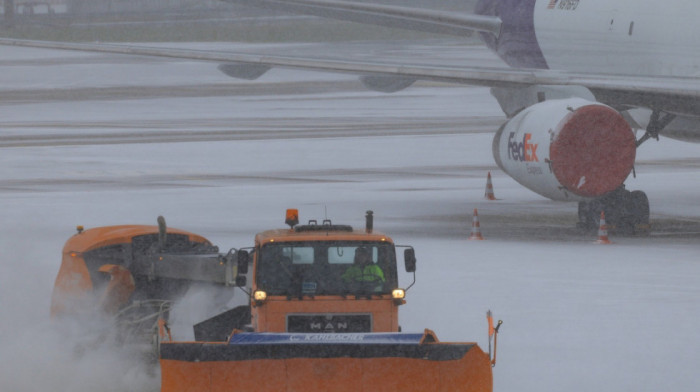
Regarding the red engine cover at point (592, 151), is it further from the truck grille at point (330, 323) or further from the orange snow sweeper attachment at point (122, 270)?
the truck grille at point (330, 323)

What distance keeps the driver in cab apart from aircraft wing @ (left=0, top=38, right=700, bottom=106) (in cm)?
870

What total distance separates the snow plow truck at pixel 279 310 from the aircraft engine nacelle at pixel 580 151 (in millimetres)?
6542

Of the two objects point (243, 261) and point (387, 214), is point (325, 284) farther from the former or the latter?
point (387, 214)

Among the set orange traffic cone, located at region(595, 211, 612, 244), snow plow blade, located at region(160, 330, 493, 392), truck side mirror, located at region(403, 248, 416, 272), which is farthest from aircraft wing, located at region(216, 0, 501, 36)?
snow plow blade, located at region(160, 330, 493, 392)

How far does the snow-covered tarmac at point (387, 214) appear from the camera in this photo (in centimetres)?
1120

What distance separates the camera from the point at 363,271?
10141 millimetres

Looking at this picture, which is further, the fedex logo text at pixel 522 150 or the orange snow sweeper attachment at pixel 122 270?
the fedex logo text at pixel 522 150

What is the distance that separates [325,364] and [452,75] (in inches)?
428

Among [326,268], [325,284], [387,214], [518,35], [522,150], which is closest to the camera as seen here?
[325,284]

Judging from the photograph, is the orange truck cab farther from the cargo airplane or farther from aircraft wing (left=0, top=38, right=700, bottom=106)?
aircraft wing (left=0, top=38, right=700, bottom=106)

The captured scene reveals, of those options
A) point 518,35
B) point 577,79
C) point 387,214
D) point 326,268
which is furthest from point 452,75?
point 326,268

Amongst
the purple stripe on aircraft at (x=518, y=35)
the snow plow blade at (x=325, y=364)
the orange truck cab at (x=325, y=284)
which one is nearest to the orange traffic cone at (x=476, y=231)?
the purple stripe on aircraft at (x=518, y=35)

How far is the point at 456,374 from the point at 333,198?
1380 cm

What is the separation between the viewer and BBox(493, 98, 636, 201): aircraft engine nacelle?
17.8 m
